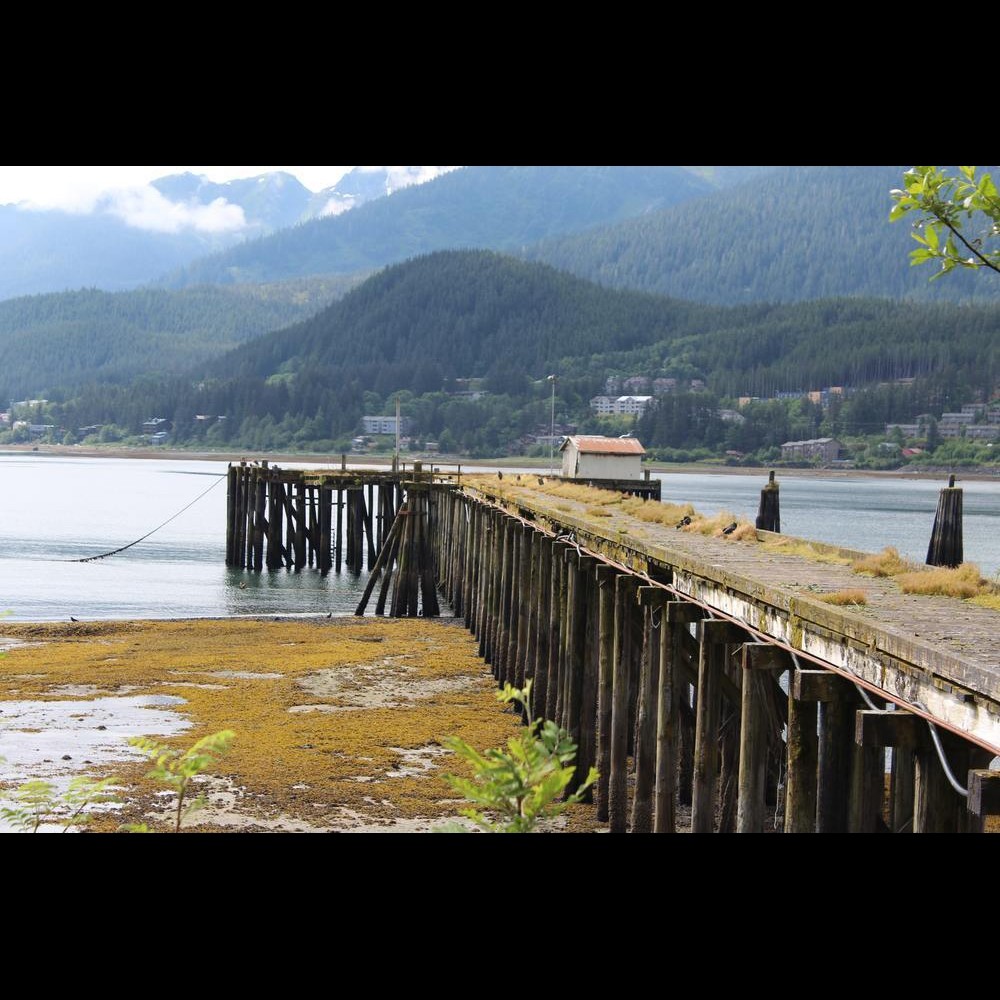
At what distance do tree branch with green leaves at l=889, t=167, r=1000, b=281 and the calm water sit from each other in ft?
34.0

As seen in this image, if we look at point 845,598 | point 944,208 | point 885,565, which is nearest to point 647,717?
point 885,565

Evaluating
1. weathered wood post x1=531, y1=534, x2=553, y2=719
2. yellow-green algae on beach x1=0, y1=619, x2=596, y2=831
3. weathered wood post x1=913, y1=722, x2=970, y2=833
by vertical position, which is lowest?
yellow-green algae on beach x1=0, y1=619, x2=596, y2=831

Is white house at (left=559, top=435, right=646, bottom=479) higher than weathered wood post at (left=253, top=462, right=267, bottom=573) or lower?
higher

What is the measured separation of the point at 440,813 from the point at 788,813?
8384 millimetres

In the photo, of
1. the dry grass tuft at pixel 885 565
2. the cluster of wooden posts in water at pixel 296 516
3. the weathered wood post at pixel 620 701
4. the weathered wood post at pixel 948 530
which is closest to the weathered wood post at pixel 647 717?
the weathered wood post at pixel 620 701

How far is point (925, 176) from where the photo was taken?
6516mm

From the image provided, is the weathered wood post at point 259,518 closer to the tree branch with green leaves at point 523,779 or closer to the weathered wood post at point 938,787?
the tree branch with green leaves at point 523,779

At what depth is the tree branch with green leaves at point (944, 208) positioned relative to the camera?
21.2 feet

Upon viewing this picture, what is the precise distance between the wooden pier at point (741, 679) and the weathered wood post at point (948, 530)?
1538 cm

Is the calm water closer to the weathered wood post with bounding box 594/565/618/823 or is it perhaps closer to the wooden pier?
the weathered wood post with bounding box 594/565/618/823

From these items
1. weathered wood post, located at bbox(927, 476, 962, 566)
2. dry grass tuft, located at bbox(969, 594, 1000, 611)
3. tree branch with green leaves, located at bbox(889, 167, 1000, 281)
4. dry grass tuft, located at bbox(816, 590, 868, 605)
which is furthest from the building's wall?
tree branch with green leaves, located at bbox(889, 167, 1000, 281)

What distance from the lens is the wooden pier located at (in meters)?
7.07

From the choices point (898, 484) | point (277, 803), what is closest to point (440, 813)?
point (277, 803)

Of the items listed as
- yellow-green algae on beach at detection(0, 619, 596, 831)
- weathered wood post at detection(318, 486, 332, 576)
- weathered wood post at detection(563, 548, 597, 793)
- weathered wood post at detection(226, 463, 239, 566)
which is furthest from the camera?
weathered wood post at detection(226, 463, 239, 566)
